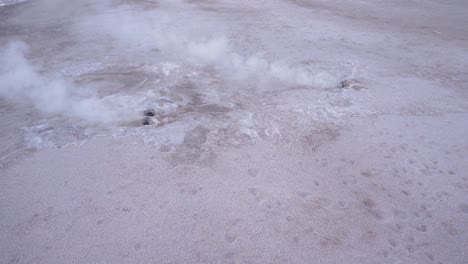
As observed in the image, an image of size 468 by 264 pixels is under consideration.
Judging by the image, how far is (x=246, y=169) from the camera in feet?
12.5

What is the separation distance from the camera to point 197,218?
319 centimetres

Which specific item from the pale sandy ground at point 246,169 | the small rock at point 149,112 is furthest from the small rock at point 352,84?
the small rock at point 149,112

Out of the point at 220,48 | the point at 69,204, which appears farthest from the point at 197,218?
the point at 220,48

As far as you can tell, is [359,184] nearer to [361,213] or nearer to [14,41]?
[361,213]

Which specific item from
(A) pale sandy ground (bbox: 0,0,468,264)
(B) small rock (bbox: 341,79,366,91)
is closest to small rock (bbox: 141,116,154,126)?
(A) pale sandy ground (bbox: 0,0,468,264)

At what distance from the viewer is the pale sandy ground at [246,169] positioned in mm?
2977

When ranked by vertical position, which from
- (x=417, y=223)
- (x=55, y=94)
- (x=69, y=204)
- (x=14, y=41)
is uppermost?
(x=14, y=41)

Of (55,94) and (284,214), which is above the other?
(55,94)

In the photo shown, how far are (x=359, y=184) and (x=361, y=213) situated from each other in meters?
0.44

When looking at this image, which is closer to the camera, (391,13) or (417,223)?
(417,223)

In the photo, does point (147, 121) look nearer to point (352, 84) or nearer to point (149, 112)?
point (149, 112)

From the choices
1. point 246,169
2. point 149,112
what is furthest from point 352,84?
point 149,112

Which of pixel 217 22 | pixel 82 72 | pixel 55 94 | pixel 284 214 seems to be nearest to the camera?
pixel 284 214

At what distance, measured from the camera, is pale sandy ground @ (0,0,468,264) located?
2.98 metres
